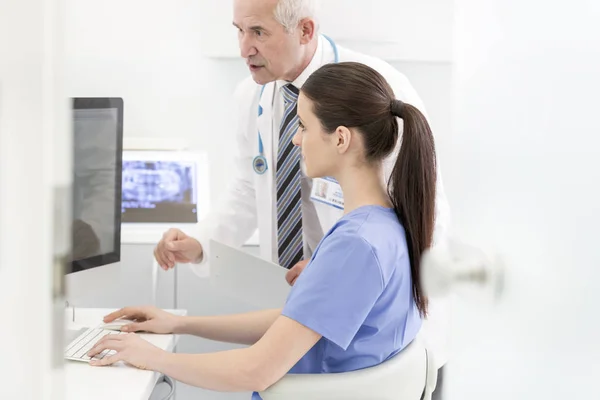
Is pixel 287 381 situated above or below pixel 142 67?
below

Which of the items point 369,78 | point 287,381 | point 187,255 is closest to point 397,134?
point 369,78

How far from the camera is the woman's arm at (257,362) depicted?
110 cm

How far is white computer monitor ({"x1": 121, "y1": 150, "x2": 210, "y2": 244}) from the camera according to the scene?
256 centimetres

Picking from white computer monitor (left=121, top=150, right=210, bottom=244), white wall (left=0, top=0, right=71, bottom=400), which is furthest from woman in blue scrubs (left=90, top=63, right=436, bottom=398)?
white computer monitor (left=121, top=150, right=210, bottom=244)

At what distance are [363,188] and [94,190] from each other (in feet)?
1.90

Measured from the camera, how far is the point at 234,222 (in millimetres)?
2020

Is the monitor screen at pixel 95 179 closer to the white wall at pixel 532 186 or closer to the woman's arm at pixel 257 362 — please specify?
the woman's arm at pixel 257 362

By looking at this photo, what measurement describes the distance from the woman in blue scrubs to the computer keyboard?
0.05 m

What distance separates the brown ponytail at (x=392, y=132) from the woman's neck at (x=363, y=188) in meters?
0.02

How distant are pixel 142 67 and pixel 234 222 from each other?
3.47 ft

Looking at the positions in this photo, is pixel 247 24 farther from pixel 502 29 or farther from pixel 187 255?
pixel 502 29

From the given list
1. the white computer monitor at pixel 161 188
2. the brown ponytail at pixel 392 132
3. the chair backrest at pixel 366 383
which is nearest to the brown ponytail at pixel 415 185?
the brown ponytail at pixel 392 132

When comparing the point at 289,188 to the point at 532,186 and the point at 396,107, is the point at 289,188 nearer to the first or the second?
the point at 396,107

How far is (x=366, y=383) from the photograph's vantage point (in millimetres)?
1067
